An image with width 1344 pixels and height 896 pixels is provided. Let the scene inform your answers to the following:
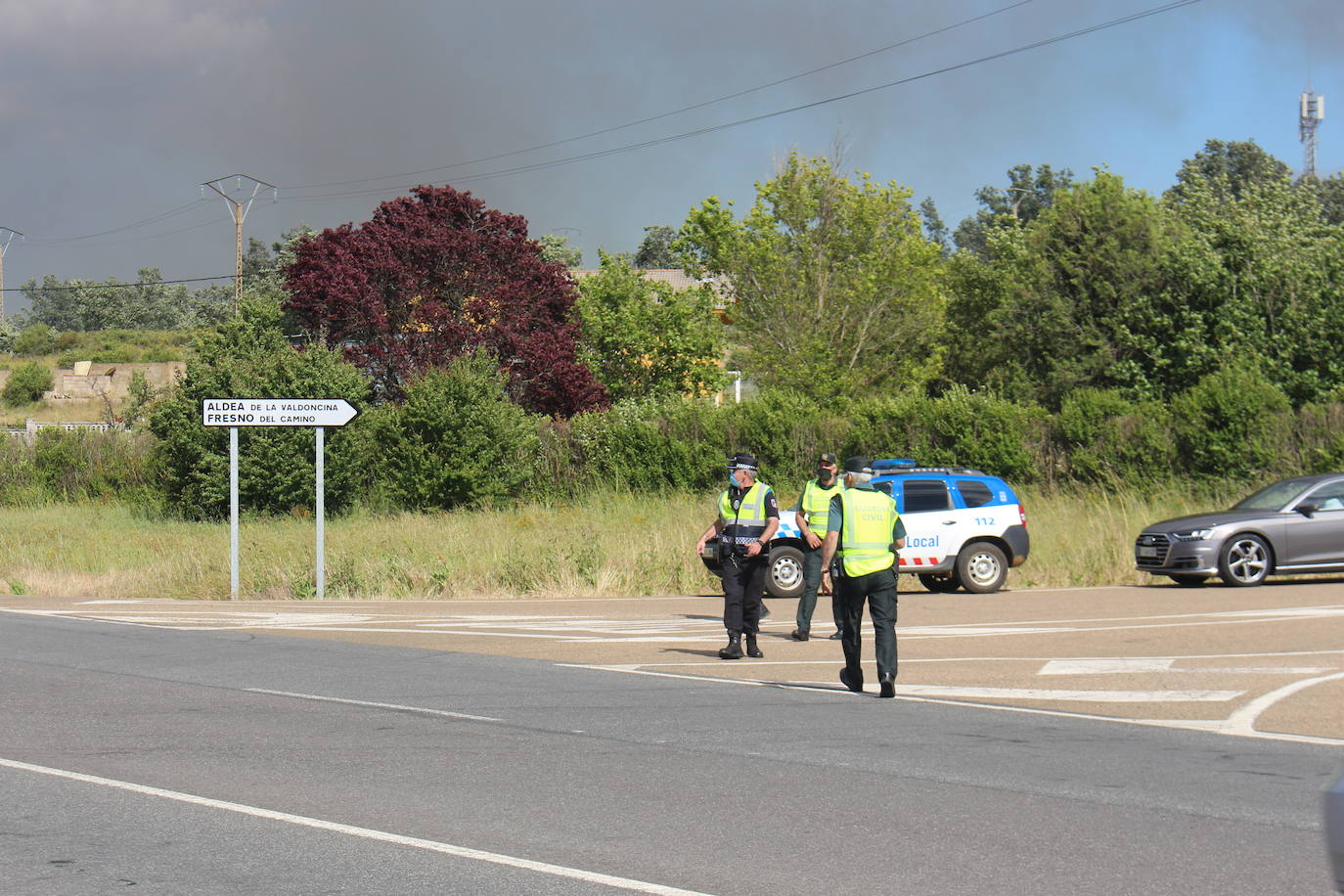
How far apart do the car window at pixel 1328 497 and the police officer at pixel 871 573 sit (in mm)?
11800

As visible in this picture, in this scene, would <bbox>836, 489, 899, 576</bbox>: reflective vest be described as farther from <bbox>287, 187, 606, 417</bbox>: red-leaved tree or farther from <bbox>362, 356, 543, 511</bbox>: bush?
<bbox>287, 187, 606, 417</bbox>: red-leaved tree

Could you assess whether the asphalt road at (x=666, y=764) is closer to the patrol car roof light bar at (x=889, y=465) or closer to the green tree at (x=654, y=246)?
the patrol car roof light bar at (x=889, y=465)

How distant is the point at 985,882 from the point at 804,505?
957 cm

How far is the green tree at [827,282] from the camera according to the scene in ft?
137

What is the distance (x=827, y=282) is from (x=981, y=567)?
2262 cm

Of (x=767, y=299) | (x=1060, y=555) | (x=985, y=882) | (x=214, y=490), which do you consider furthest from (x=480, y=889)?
(x=767, y=299)

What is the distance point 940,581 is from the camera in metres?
21.7

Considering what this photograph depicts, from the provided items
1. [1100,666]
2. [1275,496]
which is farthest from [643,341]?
[1100,666]

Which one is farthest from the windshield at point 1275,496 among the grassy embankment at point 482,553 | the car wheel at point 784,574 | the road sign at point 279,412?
the road sign at point 279,412

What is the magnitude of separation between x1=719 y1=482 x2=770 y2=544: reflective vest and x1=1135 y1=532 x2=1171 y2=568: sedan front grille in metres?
9.65

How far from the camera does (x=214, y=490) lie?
37.2m

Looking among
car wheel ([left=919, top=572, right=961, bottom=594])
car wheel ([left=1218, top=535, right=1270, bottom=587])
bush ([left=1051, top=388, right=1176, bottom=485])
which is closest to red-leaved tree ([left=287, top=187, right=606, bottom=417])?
bush ([left=1051, top=388, right=1176, bottom=485])

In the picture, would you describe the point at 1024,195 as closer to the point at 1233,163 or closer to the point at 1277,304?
the point at 1233,163

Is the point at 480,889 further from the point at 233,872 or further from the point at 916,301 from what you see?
the point at 916,301
